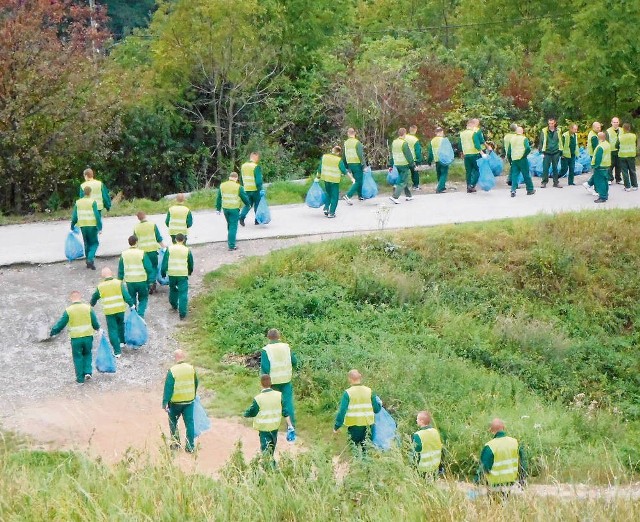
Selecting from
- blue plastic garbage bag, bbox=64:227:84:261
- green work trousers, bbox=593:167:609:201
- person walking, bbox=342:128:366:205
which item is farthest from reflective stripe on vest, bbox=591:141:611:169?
blue plastic garbage bag, bbox=64:227:84:261

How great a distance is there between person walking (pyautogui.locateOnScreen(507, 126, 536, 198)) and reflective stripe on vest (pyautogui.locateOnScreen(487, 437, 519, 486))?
11.9 meters

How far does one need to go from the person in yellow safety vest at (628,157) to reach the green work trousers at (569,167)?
107 cm

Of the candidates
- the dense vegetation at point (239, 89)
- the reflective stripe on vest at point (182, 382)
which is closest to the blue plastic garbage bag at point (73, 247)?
the dense vegetation at point (239, 89)

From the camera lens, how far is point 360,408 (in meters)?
12.3

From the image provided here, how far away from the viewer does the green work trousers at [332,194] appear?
813 inches

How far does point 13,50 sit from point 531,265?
38.3 ft

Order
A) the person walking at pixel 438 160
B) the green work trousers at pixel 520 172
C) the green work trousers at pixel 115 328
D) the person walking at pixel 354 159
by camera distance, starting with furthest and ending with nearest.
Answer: the person walking at pixel 438 160 → the green work trousers at pixel 520 172 → the person walking at pixel 354 159 → the green work trousers at pixel 115 328

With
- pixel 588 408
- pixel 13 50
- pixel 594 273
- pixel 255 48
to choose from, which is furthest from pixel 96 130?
pixel 588 408

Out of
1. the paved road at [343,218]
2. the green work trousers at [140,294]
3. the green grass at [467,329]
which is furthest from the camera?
the paved road at [343,218]

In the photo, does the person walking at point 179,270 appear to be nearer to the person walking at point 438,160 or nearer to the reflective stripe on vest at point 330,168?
the reflective stripe on vest at point 330,168

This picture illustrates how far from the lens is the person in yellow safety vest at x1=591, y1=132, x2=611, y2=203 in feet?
70.6

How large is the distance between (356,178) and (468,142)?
8.42 feet

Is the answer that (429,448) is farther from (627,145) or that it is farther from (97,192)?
(627,145)

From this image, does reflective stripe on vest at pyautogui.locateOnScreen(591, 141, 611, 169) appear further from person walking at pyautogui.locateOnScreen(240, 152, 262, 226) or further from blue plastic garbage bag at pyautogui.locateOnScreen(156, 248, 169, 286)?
blue plastic garbage bag at pyautogui.locateOnScreen(156, 248, 169, 286)
